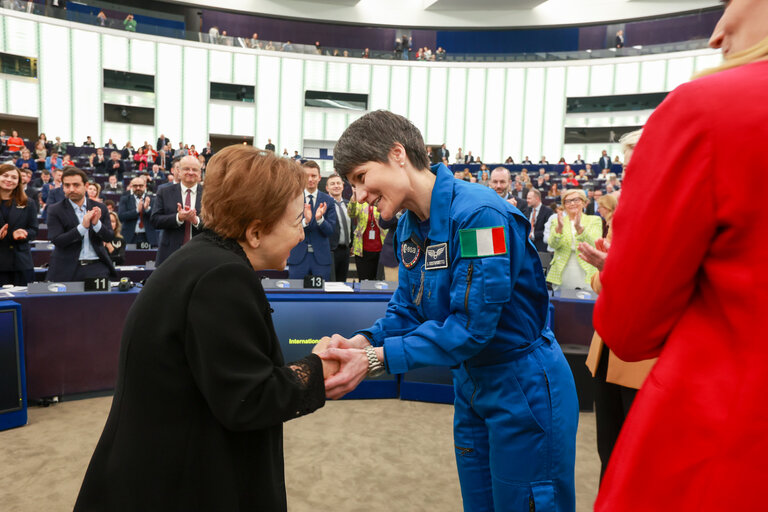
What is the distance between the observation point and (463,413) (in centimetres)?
157

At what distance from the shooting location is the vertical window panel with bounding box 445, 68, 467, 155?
23828mm

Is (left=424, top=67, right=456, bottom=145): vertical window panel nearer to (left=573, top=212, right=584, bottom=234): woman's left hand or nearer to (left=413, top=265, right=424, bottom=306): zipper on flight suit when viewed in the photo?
(left=573, top=212, right=584, bottom=234): woman's left hand

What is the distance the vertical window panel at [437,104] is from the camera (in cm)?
2392

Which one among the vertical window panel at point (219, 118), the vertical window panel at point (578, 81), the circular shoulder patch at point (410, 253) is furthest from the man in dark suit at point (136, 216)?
the vertical window panel at point (578, 81)

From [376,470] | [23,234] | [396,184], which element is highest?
[396,184]

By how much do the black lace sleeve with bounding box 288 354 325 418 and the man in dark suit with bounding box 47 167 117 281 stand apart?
4083mm

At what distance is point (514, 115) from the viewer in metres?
23.8

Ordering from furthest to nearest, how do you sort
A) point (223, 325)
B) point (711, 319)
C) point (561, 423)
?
point (561, 423)
point (223, 325)
point (711, 319)

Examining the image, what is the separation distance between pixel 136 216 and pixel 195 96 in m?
16.1

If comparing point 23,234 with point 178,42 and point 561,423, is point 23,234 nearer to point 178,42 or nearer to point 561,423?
point 561,423

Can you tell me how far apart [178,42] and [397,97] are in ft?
29.7

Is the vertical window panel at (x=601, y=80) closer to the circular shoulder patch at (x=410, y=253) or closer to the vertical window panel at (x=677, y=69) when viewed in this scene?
the vertical window panel at (x=677, y=69)

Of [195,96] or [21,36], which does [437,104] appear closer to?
[195,96]

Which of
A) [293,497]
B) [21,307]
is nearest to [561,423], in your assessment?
[293,497]
